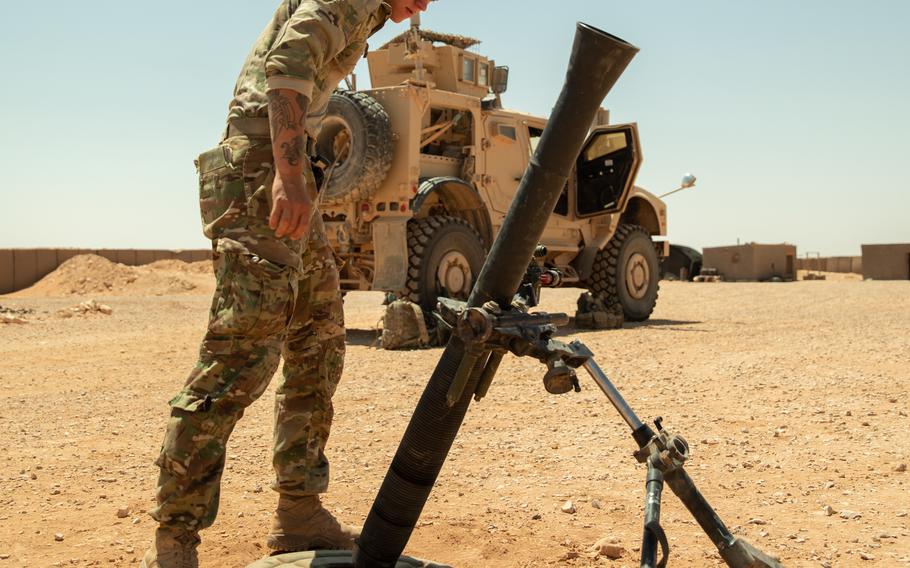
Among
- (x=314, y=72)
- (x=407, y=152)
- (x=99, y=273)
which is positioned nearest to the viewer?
(x=314, y=72)

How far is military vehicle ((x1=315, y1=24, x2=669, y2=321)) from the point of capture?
9242 millimetres

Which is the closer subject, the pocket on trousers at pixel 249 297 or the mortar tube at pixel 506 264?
the mortar tube at pixel 506 264

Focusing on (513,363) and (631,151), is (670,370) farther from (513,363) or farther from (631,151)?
(631,151)

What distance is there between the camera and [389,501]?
7.83 ft

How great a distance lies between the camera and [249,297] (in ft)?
8.61

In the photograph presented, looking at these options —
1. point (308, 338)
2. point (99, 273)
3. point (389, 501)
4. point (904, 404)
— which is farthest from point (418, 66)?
point (99, 273)

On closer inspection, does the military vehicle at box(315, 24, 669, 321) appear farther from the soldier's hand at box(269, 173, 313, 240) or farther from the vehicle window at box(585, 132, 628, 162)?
the soldier's hand at box(269, 173, 313, 240)

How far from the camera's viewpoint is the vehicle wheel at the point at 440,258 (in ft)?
30.2

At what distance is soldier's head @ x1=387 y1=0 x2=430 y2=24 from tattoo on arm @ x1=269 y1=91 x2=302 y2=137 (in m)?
0.51

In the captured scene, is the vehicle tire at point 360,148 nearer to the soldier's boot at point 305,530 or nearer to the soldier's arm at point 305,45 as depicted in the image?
the soldier's boot at point 305,530

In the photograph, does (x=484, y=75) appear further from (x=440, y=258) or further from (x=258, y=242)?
(x=258, y=242)

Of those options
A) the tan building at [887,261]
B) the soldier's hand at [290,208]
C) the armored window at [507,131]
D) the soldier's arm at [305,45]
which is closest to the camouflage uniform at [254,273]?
the soldier's arm at [305,45]

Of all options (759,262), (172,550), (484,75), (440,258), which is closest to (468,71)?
(484,75)

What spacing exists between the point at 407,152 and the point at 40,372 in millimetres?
4058
